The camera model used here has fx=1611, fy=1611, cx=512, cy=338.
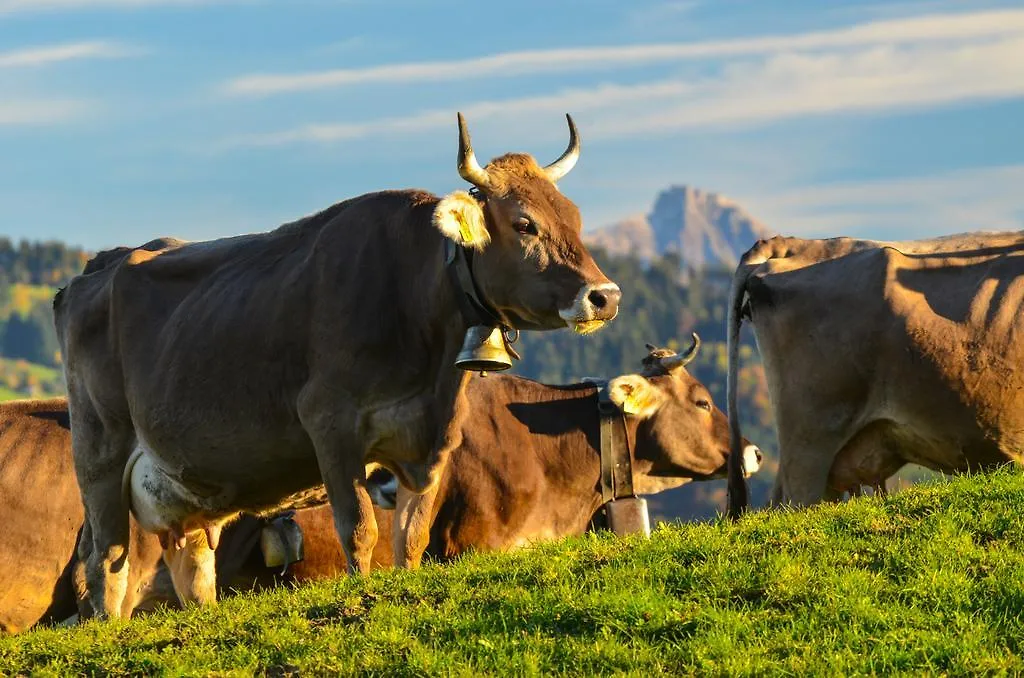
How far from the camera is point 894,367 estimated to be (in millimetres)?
13516

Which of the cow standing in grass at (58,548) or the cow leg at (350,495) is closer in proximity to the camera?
the cow leg at (350,495)

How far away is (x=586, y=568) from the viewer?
9.68 m

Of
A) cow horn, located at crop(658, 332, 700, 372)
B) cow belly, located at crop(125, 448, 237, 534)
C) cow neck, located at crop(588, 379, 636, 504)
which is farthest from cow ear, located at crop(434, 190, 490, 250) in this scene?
cow horn, located at crop(658, 332, 700, 372)

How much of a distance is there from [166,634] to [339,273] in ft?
9.57

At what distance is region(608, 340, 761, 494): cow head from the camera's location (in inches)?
684

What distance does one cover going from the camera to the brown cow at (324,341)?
420 inches

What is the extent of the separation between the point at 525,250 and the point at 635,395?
6472 mm

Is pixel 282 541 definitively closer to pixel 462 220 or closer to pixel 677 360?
pixel 677 360

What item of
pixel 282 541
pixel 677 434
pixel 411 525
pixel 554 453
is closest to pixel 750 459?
pixel 677 434

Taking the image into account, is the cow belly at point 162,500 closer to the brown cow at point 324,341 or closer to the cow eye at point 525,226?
the brown cow at point 324,341

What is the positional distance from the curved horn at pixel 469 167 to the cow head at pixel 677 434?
6.56 metres

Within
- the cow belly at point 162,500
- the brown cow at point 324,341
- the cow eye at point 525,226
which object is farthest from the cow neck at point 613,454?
the cow eye at point 525,226

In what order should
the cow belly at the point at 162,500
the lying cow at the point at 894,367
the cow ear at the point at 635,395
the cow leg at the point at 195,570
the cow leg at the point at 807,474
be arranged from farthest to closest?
the cow ear at the point at 635,395 → the cow leg at the point at 807,474 → the lying cow at the point at 894,367 → the cow leg at the point at 195,570 → the cow belly at the point at 162,500

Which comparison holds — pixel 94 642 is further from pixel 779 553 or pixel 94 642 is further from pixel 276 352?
pixel 779 553
